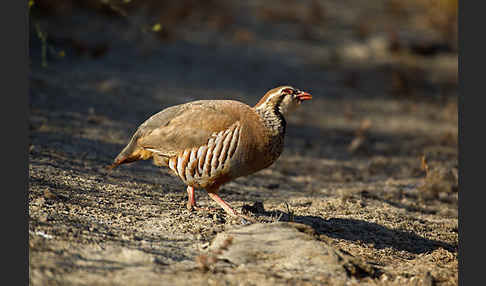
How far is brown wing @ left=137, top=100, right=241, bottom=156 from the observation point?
5.18m

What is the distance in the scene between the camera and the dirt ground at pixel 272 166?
4395mm

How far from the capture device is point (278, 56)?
1545 centimetres

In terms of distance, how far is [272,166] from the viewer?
29.3 ft

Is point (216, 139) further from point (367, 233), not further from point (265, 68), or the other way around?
point (265, 68)

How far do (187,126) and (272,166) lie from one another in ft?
12.6

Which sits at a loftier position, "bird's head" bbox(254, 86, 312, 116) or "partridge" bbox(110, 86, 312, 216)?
"bird's head" bbox(254, 86, 312, 116)

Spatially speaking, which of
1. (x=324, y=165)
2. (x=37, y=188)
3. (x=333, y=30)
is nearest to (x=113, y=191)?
(x=37, y=188)

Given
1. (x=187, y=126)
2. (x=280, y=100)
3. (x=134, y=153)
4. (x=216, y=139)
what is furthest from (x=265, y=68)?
(x=216, y=139)

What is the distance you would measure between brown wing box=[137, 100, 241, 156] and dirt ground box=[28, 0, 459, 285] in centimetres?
65

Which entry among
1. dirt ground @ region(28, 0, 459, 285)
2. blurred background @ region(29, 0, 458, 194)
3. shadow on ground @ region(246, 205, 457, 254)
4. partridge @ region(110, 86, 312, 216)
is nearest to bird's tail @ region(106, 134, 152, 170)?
partridge @ region(110, 86, 312, 216)

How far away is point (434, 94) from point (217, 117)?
35.2 feet

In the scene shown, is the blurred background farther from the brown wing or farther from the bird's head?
the bird's head

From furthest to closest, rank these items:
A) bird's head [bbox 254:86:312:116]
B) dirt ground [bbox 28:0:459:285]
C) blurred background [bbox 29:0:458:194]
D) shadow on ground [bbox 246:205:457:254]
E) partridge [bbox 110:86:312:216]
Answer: blurred background [bbox 29:0:458:194] → shadow on ground [bbox 246:205:457:254] → bird's head [bbox 254:86:312:116] → partridge [bbox 110:86:312:216] → dirt ground [bbox 28:0:459:285]

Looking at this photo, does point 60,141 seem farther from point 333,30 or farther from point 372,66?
point 333,30
